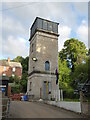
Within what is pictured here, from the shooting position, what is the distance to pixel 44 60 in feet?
65.5

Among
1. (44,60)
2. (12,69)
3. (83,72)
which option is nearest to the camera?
(83,72)

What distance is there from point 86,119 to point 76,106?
1853 mm

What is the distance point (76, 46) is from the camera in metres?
32.9

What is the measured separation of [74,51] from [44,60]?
15047 mm

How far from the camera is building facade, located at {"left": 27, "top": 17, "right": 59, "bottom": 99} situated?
18734 millimetres

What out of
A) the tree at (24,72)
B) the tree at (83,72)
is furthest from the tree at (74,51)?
the tree at (83,72)

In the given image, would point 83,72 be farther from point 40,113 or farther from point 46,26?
point 46,26

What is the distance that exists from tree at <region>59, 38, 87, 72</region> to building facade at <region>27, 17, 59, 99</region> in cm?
1208

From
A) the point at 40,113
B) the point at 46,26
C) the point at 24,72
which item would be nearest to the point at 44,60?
the point at 46,26

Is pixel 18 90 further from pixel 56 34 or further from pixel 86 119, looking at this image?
pixel 86 119

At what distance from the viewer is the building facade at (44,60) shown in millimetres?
18734

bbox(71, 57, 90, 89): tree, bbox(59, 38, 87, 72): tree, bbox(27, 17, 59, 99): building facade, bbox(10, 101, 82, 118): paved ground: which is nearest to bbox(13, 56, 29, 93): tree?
bbox(59, 38, 87, 72): tree

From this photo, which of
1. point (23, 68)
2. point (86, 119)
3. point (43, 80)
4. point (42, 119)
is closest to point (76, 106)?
point (86, 119)

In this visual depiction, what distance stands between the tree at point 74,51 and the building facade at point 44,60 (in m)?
12.1
